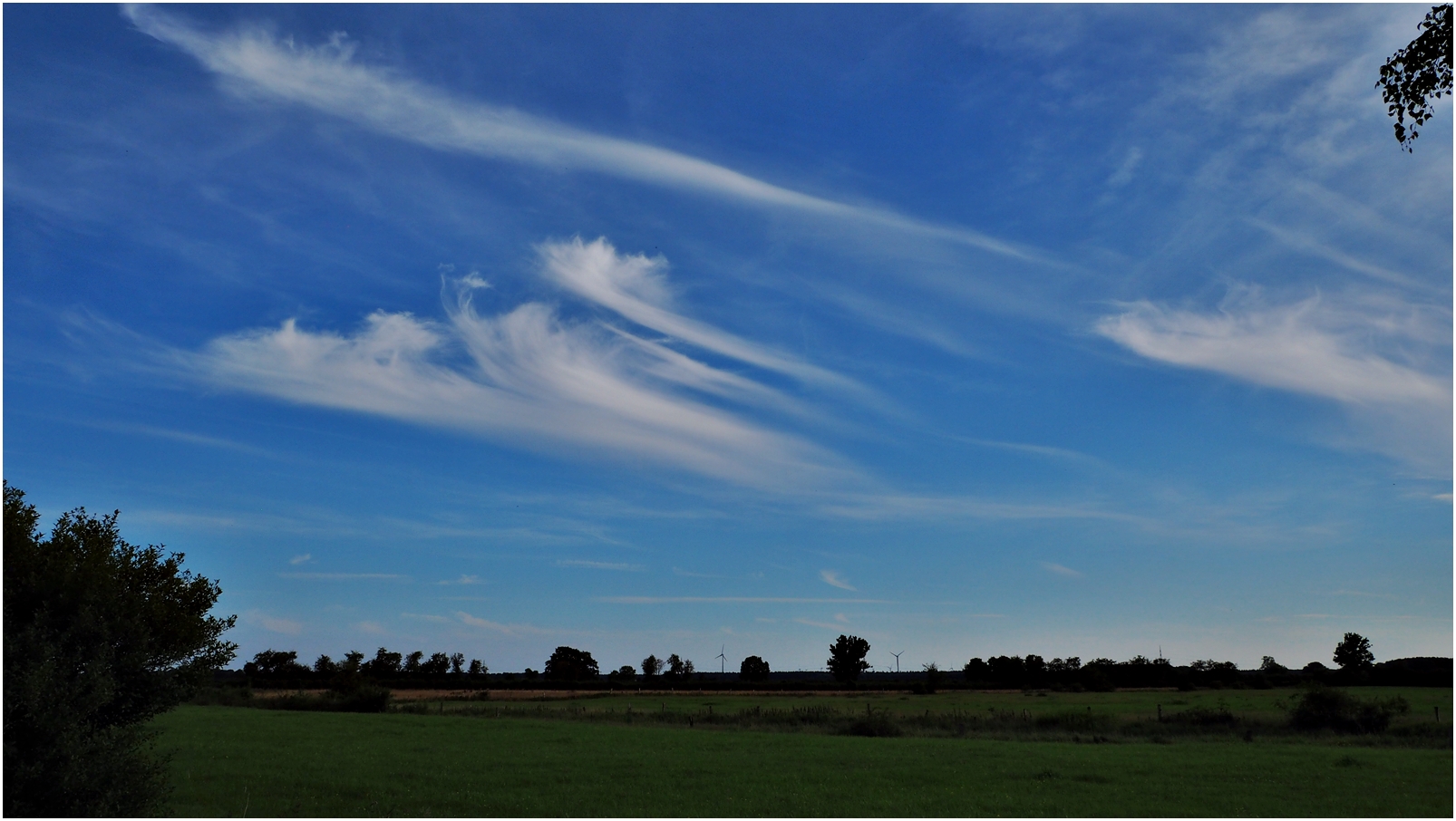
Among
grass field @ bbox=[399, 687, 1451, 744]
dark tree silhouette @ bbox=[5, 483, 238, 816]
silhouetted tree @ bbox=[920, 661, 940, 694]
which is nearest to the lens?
dark tree silhouette @ bbox=[5, 483, 238, 816]

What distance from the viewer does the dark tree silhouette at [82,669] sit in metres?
19.8

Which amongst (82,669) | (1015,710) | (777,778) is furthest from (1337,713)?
(82,669)

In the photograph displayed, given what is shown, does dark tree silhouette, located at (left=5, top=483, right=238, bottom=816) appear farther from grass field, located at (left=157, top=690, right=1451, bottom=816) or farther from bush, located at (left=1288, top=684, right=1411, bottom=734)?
bush, located at (left=1288, top=684, right=1411, bottom=734)

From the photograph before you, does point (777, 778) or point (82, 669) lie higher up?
point (82, 669)

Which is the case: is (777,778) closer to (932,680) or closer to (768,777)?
(768,777)

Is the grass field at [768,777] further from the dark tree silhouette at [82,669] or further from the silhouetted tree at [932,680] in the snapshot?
the silhouetted tree at [932,680]

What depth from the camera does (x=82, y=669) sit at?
70.2 feet

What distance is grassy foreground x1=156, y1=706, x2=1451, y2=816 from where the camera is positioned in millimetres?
31703

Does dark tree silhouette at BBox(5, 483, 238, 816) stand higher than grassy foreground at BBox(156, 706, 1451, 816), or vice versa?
dark tree silhouette at BBox(5, 483, 238, 816)

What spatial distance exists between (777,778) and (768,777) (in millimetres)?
547

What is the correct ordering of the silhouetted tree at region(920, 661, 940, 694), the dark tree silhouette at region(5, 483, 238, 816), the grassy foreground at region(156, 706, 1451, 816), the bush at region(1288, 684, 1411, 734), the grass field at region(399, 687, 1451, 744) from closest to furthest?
the dark tree silhouette at region(5, 483, 238, 816) → the grassy foreground at region(156, 706, 1451, 816) → the bush at region(1288, 684, 1411, 734) → the grass field at region(399, 687, 1451, 744) → the silhouetted tree at region(920, 661, 940, 694)

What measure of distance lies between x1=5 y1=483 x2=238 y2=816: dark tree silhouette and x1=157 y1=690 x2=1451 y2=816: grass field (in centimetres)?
597

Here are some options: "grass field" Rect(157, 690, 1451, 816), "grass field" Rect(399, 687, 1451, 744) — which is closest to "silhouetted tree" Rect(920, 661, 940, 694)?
"grass field" Rect(399, 687, 1451, 744)

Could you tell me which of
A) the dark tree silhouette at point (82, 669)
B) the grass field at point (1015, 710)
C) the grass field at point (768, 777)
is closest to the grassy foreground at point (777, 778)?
the grass field at point (768, 777)
